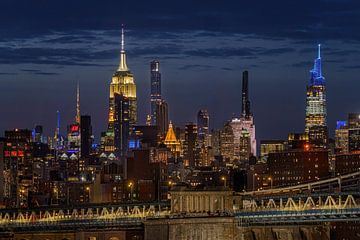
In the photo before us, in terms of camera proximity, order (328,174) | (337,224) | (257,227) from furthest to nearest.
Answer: (328,174)
(337,224)
(257,227)

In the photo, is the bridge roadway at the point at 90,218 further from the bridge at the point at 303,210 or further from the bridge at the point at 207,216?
the bridge at the point at 303,210

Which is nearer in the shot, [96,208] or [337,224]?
[96,208]

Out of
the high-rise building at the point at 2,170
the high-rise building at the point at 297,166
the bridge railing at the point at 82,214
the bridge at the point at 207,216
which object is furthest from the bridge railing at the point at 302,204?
the high-rise building at the point at 2,170

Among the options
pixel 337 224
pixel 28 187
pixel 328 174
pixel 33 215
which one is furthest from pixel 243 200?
pixel 28 187

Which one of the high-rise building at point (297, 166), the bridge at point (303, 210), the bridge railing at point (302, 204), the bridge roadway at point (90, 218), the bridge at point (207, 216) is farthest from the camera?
the high-rise building at point (297, 166)

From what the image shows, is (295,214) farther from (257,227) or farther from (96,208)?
(96,208)

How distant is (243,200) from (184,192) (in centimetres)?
837

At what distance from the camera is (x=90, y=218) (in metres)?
102

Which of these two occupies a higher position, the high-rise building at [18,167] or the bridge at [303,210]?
the high-rise building at [18,167]

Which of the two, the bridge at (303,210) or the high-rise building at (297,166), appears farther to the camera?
the high-rise building at (297,166)

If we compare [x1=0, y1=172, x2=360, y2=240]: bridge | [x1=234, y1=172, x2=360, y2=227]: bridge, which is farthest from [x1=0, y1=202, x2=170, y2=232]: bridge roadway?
[x1=234, y1=172, x2=360, y2=227]: bridge

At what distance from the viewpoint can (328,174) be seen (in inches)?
5763

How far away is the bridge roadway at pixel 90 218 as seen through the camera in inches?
3917

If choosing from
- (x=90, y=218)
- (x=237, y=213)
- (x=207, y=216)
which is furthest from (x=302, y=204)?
(x=90, y=218)
